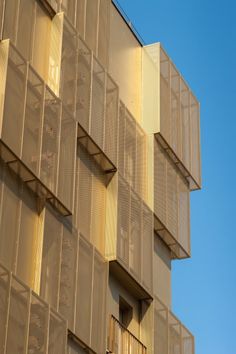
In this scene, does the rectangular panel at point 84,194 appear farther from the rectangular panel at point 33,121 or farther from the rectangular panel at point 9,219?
the rectangular panel at point 9,219

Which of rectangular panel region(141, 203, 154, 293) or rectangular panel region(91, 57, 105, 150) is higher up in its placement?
rectangular panel region(91, 57, 105, 150)

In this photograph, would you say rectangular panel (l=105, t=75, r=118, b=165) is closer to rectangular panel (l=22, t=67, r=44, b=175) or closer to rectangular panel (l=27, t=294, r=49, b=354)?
rectangular panel (l=22, t=67, r=44, b=175)

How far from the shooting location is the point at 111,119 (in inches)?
1242

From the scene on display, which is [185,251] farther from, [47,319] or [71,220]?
[47,319]

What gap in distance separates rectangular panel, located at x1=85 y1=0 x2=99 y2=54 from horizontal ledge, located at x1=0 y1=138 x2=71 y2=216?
21.3 feet

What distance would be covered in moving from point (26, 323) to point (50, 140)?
5.16 metres

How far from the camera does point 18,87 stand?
2619 cm

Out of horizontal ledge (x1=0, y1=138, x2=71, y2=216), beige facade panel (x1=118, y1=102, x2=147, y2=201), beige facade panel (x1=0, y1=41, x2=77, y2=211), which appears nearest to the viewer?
horizontal ledge (x1=0, y1=138, x2=71, y2=216)

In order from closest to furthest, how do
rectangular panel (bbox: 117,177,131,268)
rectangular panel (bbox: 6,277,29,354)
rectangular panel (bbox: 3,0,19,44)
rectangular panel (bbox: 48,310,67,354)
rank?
1. rectangular panel (bbox: 6,277,29,354)
2. rectangular panel (bbox: 48,310,67,354)
3. rectangular panel (bbox: 3,0,19,44)
4. rectangular panel (bbox: 117,177,131,268)

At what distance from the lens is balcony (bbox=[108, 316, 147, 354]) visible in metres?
29.7

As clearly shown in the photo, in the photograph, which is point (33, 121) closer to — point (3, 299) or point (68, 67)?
point (68, 67)

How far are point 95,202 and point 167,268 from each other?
598 centimetres

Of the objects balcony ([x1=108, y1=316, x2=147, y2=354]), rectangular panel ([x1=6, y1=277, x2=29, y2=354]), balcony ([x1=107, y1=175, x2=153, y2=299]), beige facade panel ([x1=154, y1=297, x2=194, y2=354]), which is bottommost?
rectangular panel ([x1=6, y1=277, x2=29, y2=354])

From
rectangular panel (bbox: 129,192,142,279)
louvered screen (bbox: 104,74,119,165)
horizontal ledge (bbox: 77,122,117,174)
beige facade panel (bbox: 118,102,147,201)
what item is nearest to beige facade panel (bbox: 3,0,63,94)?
horizontal ledge (bbox: 77,122,117,174)
